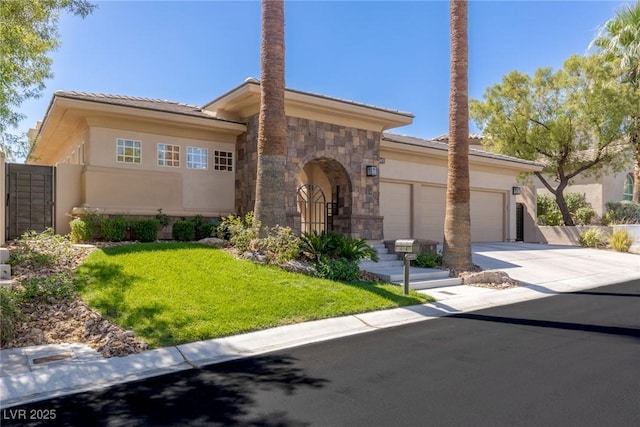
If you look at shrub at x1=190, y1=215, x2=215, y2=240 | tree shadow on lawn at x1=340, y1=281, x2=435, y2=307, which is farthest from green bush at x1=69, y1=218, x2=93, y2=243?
tree shadow on lawn at x1=340, y1=281, x2=435, y2=307

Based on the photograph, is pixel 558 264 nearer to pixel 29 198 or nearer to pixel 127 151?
pixel 127 151

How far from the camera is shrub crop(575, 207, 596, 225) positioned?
25.7 meters

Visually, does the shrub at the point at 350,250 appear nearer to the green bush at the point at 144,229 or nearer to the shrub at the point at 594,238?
the green bush at the point at 144,229

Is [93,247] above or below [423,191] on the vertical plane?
below

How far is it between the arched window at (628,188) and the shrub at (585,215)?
4.55 metres

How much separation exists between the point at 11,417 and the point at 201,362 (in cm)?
215

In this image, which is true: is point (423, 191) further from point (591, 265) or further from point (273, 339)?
point (273, 339)

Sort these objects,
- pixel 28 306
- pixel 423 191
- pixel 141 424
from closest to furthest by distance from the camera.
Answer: pixel 141 424 < pixel 28 306 < pixel 423 191

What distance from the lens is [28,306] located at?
25.0 feet

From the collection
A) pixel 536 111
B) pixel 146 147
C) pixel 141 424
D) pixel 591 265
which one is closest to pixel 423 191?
pixel 591 265

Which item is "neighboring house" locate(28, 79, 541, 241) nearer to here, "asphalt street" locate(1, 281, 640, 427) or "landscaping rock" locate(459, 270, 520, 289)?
"landscaping rock" locate(459, 270, 520, 289)

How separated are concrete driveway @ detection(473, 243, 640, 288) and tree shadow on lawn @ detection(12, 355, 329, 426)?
31.5ft

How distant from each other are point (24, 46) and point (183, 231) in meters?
6.34

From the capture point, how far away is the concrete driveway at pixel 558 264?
13.4 metres
